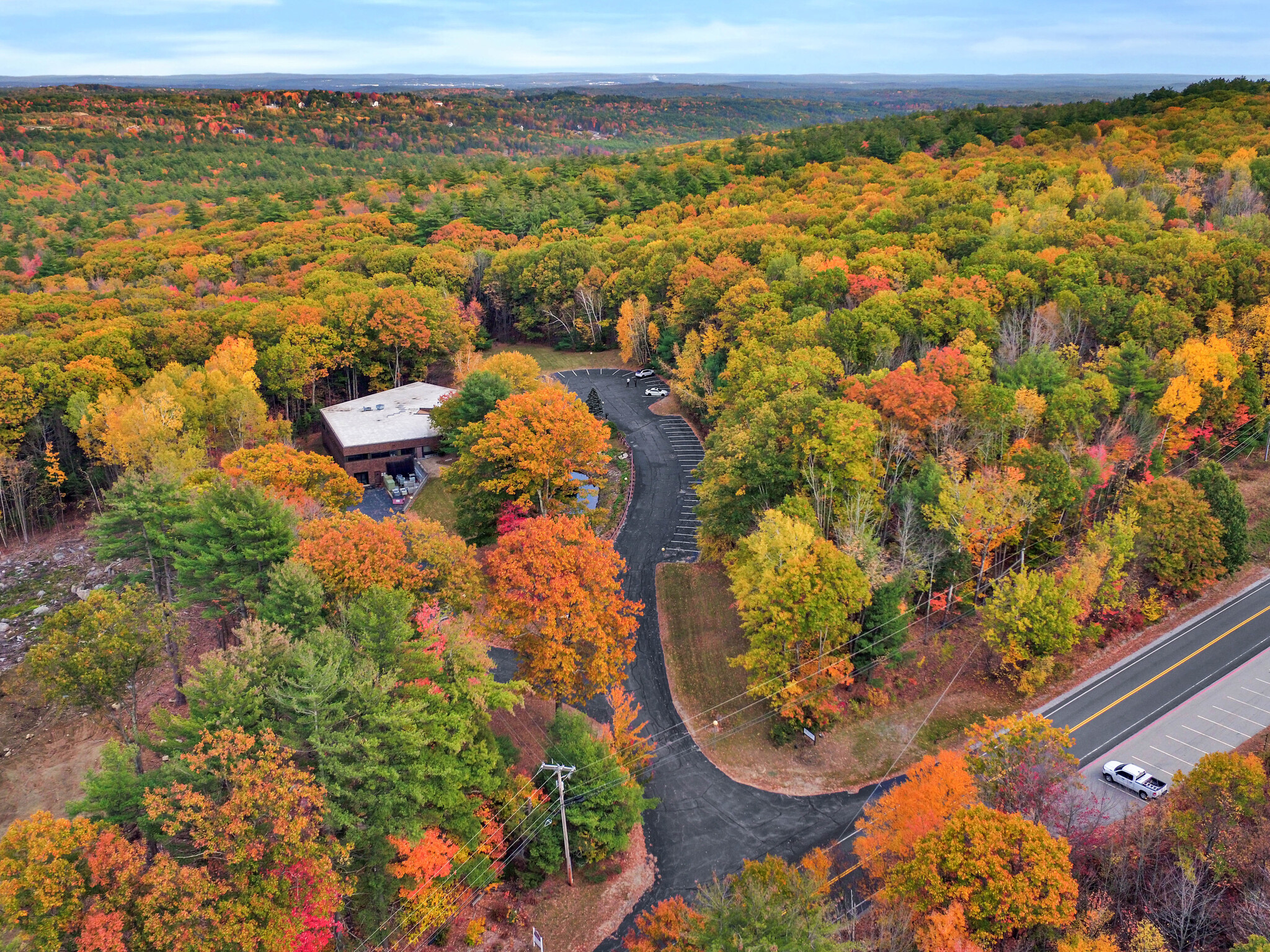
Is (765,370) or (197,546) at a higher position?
(765,370)

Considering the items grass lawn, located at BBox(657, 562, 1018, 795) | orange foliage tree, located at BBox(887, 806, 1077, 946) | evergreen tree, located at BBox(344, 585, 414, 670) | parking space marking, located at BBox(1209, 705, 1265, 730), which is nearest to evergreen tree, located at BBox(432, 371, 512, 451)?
grass lawn, located at BBox(657, 562, 1018, 795)

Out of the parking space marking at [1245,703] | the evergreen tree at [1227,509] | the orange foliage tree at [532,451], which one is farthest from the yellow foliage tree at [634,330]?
the parking space marking at [1245,703]

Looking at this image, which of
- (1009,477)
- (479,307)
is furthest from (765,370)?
(479,307)

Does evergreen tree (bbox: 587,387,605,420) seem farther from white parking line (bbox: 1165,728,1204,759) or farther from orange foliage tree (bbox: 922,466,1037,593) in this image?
white parking line (bbox: 1165,728,1204,759)

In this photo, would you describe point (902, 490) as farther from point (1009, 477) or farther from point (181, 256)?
point (181, 256)

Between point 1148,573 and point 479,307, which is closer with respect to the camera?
point 1148,573

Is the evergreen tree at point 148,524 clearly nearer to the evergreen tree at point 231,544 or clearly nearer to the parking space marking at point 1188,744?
the evergreen tree at point 231,544
